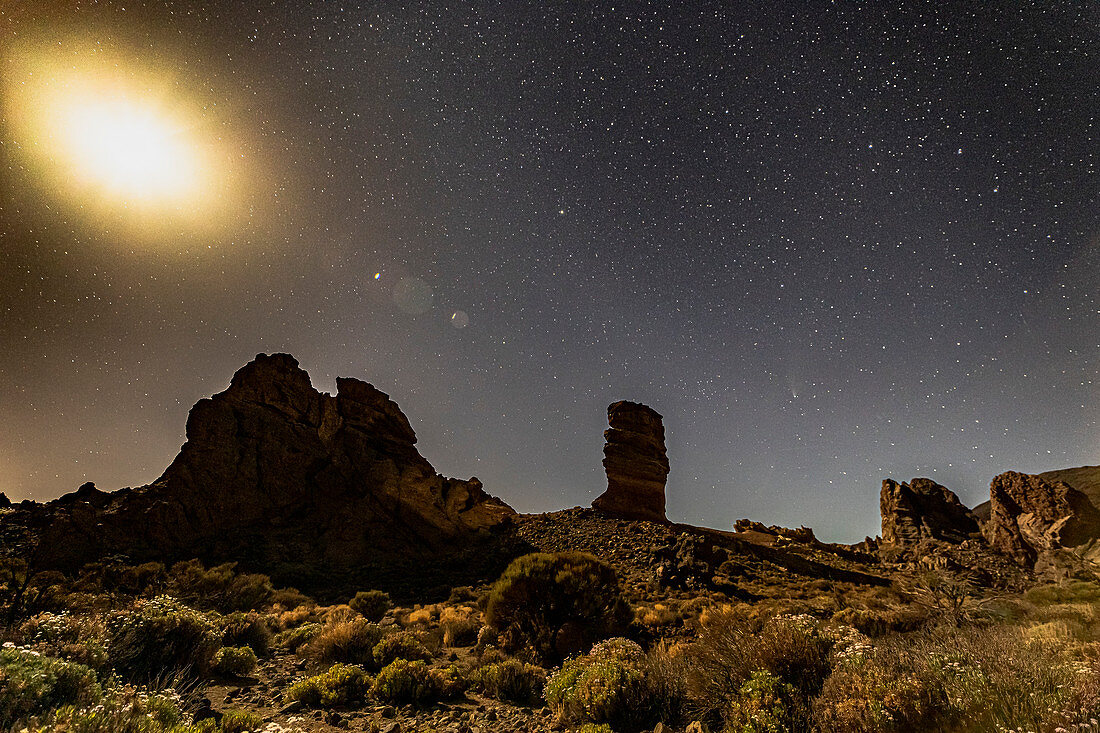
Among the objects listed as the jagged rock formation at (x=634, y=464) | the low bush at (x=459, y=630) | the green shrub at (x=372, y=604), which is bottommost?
the green shrub at (x=372, y=604)

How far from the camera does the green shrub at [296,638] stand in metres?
12.5

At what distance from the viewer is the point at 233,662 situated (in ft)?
31.6

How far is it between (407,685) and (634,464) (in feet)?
135

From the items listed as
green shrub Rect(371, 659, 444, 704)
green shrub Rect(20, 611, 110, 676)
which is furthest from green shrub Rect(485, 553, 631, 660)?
green shrub Rect(20, 611, 110, 676)

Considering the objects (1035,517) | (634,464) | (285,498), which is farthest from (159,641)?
(1035,517)

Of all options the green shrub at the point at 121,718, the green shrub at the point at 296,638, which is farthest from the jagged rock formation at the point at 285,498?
the green shrub at the point at 121,718

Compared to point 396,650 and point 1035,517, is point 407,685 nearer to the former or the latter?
point 396,650

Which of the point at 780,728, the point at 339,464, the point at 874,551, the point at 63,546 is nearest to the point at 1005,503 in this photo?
the point at 874,551

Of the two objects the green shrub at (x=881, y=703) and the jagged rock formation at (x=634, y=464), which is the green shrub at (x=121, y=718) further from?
the jagged rock formation at (x=634, y=464)

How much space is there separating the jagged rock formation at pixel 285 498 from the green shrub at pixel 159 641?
65.1 feet

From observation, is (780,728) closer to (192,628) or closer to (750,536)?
(192,628)

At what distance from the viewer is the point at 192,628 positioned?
31.7 ft

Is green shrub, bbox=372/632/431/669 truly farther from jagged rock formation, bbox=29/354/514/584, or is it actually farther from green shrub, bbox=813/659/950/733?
jagged rock formation, bbox=29/354/514/584

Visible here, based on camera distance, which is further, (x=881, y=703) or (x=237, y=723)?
(x=237, y=723)
